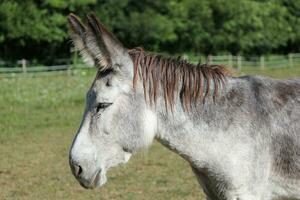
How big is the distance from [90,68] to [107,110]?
1256 inches

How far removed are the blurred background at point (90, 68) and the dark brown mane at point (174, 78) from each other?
1.63 feet

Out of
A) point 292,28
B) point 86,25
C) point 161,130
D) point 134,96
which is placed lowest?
point 292,28

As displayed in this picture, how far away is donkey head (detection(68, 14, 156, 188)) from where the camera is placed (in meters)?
4.33

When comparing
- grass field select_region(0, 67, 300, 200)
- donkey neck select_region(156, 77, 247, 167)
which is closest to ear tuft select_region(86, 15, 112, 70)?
donkey neck select_region(156, 77, 247, 167)

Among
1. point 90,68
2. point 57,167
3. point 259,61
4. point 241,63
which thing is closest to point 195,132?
point 57,167

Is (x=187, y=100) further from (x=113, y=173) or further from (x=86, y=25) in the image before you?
(x=113, y=173)

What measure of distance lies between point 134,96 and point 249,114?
2.99 feet

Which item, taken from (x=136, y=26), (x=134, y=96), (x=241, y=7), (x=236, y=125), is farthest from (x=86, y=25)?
(x=241, y=7)

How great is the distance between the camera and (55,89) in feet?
74.6

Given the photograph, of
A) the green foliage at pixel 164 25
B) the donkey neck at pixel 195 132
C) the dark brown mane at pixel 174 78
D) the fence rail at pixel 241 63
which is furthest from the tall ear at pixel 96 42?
the green foliage at pixel 164 25

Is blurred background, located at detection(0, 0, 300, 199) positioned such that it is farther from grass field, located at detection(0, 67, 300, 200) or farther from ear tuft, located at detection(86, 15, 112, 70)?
ear tuft, located at detection(86, 15, 112, 70)

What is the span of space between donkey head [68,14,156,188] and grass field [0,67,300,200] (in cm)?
260

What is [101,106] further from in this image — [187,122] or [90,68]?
[90,68]

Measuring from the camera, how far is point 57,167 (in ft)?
36.2
